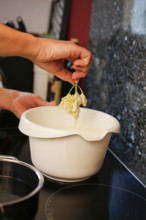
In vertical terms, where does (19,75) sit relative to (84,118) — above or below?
below

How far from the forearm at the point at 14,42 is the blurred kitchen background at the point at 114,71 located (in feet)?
1.15

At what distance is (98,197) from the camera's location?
0.76m

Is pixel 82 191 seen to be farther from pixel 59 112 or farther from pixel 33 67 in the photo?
pixel 33 67

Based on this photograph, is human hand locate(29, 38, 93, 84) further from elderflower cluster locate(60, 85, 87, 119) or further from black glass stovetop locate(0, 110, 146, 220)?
black glass stovetop locate(0, 110, 146, 220)

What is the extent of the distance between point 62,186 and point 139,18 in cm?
58

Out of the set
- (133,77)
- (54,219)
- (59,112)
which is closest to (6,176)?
(54,219)

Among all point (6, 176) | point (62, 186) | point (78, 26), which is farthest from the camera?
point (78, 26)

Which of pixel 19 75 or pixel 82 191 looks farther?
pixel 19 75

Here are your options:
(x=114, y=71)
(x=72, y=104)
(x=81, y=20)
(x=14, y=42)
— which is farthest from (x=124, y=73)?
(x=81, y=20)

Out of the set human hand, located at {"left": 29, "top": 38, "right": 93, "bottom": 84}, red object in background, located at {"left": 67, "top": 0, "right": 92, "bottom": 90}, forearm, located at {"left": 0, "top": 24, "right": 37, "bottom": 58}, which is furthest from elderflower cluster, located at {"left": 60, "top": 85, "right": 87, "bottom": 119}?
red object in background, located at {"left": 67, "top": 0, "right": 92, "bottom": 90}

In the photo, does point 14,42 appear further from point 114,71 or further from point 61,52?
point 114,71

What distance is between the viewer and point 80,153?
0.76 meters

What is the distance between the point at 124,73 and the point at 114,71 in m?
0.10

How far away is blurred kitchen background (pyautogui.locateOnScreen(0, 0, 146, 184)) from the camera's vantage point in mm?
925
